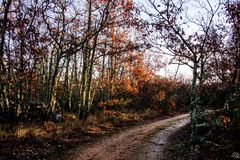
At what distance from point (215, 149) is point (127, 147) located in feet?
12.9

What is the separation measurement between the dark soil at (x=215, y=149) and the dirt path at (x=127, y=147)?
0.64 m

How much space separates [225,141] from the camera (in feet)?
41.6

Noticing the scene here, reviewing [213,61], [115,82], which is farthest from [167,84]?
[213,61]

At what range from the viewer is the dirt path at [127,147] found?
455 inches

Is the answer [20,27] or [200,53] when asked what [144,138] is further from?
[20,27]

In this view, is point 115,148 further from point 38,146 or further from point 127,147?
point 38,146

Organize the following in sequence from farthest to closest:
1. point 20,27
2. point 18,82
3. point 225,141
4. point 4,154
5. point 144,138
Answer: point 144,138 → point 18,82 → point 225,141 → point 20,27 → point 4,154

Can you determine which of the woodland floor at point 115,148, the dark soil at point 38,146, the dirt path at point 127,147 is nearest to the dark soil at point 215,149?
the woodland floor at point 115,148

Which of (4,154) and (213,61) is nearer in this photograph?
Result: (4,154)

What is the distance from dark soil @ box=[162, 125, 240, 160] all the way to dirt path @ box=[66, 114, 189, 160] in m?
0.64

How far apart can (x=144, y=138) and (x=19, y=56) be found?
26.0 ft

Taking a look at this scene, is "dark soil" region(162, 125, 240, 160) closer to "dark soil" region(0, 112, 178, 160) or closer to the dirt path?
the dirt path

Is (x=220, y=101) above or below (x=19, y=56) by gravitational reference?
below

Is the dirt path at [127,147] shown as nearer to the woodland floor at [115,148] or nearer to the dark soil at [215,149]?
the woodland floor at [115,148]
